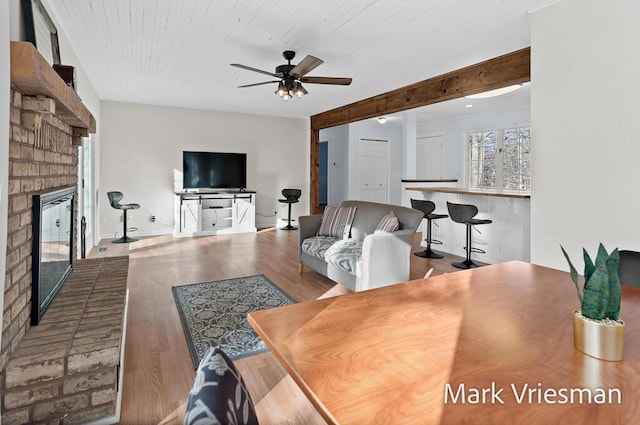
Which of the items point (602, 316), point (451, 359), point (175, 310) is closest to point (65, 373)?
point (175, 310)

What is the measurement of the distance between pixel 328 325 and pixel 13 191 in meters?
1.54

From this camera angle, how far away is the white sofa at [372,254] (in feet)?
10.4

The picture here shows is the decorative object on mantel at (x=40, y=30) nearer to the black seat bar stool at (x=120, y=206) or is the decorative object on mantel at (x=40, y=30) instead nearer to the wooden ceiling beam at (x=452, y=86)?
the black seat bar stool at (x=120, y=206)

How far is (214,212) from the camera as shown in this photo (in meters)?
7.02

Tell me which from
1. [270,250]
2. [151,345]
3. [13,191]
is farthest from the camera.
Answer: [270,250]

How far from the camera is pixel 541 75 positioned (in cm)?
291

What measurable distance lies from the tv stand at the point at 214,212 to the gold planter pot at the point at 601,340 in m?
6.54

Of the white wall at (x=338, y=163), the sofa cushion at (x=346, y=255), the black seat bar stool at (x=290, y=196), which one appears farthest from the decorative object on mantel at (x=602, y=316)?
the white wall at (x=338, y=163)

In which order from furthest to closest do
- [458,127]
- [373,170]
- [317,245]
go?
1. [373,170]
2. [458,127]
3. [317,245]

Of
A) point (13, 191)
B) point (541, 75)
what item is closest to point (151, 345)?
point (13, 191)

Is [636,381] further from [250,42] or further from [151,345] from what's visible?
[250,42]

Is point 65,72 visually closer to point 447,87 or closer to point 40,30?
point 40,30

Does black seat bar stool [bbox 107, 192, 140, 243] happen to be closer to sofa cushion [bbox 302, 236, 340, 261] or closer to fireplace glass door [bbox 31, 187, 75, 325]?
fireplace glass door [bbox 31, 187, 75, 325]

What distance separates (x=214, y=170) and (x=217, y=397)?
708 cm
